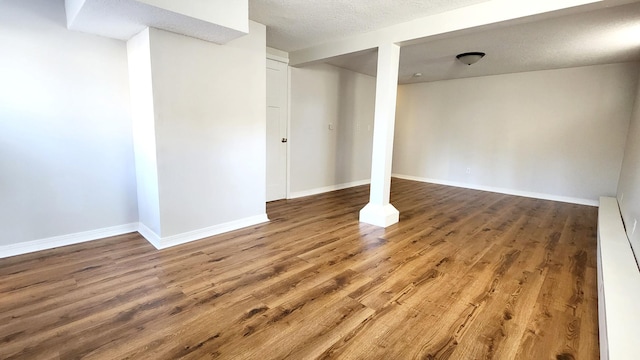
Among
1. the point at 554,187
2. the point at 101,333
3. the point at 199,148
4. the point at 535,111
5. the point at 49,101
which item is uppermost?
the point at 535,111

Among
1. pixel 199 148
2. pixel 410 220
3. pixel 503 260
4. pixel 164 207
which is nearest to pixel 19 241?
pixel 164 207

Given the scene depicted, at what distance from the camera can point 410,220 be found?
3.92 meters

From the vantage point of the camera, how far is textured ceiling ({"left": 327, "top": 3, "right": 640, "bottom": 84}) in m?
3.04

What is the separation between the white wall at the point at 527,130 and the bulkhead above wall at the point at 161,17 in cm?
528

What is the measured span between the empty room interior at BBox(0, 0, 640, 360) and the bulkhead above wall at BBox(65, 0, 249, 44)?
0.8 inches

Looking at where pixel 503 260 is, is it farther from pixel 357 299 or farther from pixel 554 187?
pixel 554 187

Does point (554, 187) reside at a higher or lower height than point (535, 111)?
lower

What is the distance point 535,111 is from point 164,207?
20.7ft

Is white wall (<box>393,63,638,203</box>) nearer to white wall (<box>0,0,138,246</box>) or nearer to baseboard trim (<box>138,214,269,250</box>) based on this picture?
baseboard trim (<box>138,214,269,250</box>)

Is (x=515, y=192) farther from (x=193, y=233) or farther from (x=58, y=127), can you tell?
(x=58, y=127)

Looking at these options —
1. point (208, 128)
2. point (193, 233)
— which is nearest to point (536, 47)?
point (208, 128)

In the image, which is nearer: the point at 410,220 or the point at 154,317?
the point at 154,317

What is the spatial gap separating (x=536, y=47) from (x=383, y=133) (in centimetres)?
249

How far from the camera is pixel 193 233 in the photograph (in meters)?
3.10
